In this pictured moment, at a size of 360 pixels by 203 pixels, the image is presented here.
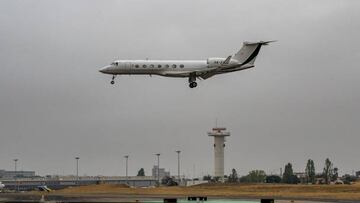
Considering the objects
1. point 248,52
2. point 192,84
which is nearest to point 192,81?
point 192,84

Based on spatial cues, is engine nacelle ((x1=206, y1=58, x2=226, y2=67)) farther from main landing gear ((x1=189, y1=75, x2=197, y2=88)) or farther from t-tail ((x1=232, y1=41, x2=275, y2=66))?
t-tail ((x1=232, y1=41, x2=275, y2=66))

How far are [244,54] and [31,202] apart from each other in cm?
4001

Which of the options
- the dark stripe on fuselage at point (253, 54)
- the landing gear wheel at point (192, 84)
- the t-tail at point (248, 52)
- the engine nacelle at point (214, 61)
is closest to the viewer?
the landing gear wheel at point (192, 84)

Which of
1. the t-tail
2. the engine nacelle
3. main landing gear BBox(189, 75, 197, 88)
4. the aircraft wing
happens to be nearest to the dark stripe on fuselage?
the t-tail

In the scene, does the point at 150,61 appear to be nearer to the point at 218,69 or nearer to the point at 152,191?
the point at 218,69

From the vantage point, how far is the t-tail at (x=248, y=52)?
323 feet

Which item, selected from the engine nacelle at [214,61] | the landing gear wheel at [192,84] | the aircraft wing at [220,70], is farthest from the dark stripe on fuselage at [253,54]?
the landing gear wheel at [192,84]

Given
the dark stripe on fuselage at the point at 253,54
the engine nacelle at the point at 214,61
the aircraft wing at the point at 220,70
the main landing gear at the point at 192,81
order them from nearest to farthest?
1. the main landing gear at the point at 192,81
2. the aircraft wing at the point at 220,70
3. the engine nacelle at the point at 214,61
4. the dark stripe on fuselage at the point at 253,54

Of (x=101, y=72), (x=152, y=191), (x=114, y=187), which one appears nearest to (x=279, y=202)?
(x=101, y=72)

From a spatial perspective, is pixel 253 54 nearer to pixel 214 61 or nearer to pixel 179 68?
pixel 214 61

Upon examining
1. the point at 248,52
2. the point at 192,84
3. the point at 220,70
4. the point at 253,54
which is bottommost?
the point at 192,84

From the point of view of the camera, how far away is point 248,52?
326 ft

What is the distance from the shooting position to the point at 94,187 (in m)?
126

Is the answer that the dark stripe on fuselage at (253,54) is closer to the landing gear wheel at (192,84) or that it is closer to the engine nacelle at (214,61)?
the engine nacelle at (214,61)
